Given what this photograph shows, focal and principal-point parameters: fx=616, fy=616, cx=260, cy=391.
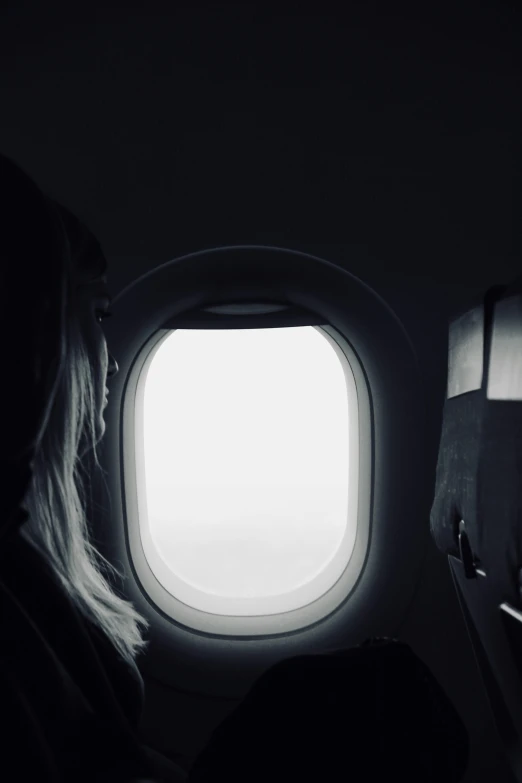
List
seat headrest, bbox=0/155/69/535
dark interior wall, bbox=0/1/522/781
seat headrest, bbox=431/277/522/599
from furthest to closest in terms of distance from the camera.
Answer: dark interior wall, bbox=0/1/522/781, seat headrest, bbox=431/277/522/599, seat headrest, bbox=0/155/69/535

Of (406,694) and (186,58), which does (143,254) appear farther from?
(406,694)

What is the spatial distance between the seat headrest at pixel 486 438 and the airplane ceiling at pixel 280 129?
376 millimetres

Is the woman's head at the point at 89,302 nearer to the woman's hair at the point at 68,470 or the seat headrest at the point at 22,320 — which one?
the woman's hair at the point at 68,470

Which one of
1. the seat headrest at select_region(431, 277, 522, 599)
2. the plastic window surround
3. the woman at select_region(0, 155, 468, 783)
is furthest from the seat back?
the plastic window surround

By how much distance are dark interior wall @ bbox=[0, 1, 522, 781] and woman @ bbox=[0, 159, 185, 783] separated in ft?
1.66

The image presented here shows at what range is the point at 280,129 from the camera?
4.47 ft

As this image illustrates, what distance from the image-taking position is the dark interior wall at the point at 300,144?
134 cm

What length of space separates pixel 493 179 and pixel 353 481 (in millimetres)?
738

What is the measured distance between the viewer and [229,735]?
630 millimetres

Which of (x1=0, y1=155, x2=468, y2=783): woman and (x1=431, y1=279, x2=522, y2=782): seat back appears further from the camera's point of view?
(x1=431, y1=279, x2=522, y2=782): seat back

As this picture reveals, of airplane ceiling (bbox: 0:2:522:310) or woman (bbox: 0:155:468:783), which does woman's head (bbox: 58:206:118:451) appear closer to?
woman (bbox: 0:155:468:783)

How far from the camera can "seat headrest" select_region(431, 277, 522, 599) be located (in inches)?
29.3

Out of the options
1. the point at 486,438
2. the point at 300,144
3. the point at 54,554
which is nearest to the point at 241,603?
the point at 54,554

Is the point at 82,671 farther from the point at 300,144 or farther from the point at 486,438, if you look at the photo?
the point at 300,144
